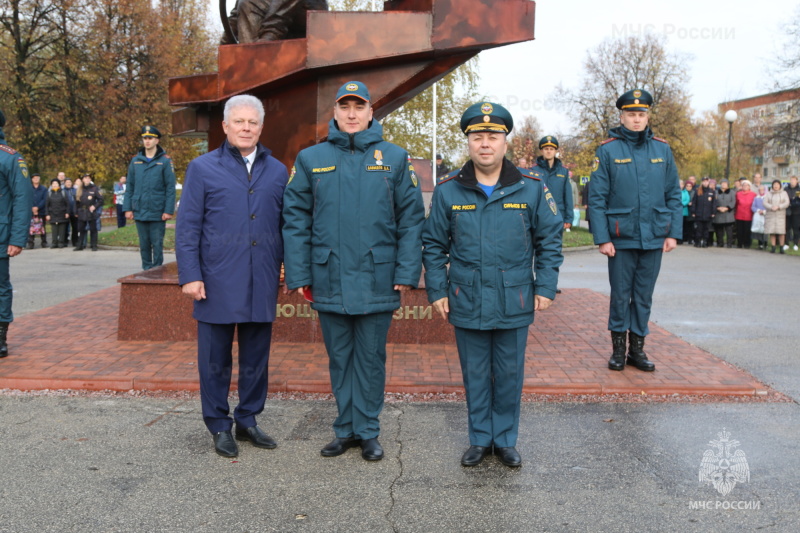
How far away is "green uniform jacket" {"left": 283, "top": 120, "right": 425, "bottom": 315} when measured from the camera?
383cm

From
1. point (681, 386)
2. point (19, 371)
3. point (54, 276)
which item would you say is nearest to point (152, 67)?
point (54, 276)

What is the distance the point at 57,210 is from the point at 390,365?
1583 centimetres

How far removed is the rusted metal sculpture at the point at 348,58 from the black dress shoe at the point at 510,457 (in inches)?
158

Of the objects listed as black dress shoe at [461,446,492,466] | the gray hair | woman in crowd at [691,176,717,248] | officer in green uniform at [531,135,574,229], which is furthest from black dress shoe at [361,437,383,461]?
woman in crowd at [691,176,717,248]

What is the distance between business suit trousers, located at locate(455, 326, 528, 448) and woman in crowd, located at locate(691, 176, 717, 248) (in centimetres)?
1779

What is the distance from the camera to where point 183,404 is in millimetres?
5027

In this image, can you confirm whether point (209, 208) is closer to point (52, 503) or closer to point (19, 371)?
point (52, 503)

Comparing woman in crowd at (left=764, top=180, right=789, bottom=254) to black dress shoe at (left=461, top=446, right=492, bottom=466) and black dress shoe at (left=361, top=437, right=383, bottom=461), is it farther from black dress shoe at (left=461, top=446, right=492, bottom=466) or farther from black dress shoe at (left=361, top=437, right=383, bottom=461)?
black dress shoe at (left=361, top=437, right=383, bottom=461)

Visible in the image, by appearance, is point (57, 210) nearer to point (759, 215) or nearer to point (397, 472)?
point (397, 472)

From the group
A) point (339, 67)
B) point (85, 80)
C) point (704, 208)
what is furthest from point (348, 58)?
point (85, 80)

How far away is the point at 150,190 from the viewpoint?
9586 mm

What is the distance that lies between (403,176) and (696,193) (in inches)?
734

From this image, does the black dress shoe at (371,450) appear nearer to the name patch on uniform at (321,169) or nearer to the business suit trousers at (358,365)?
the business suit trousers at (358,365)

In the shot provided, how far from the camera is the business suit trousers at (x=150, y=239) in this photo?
32.1 ft
